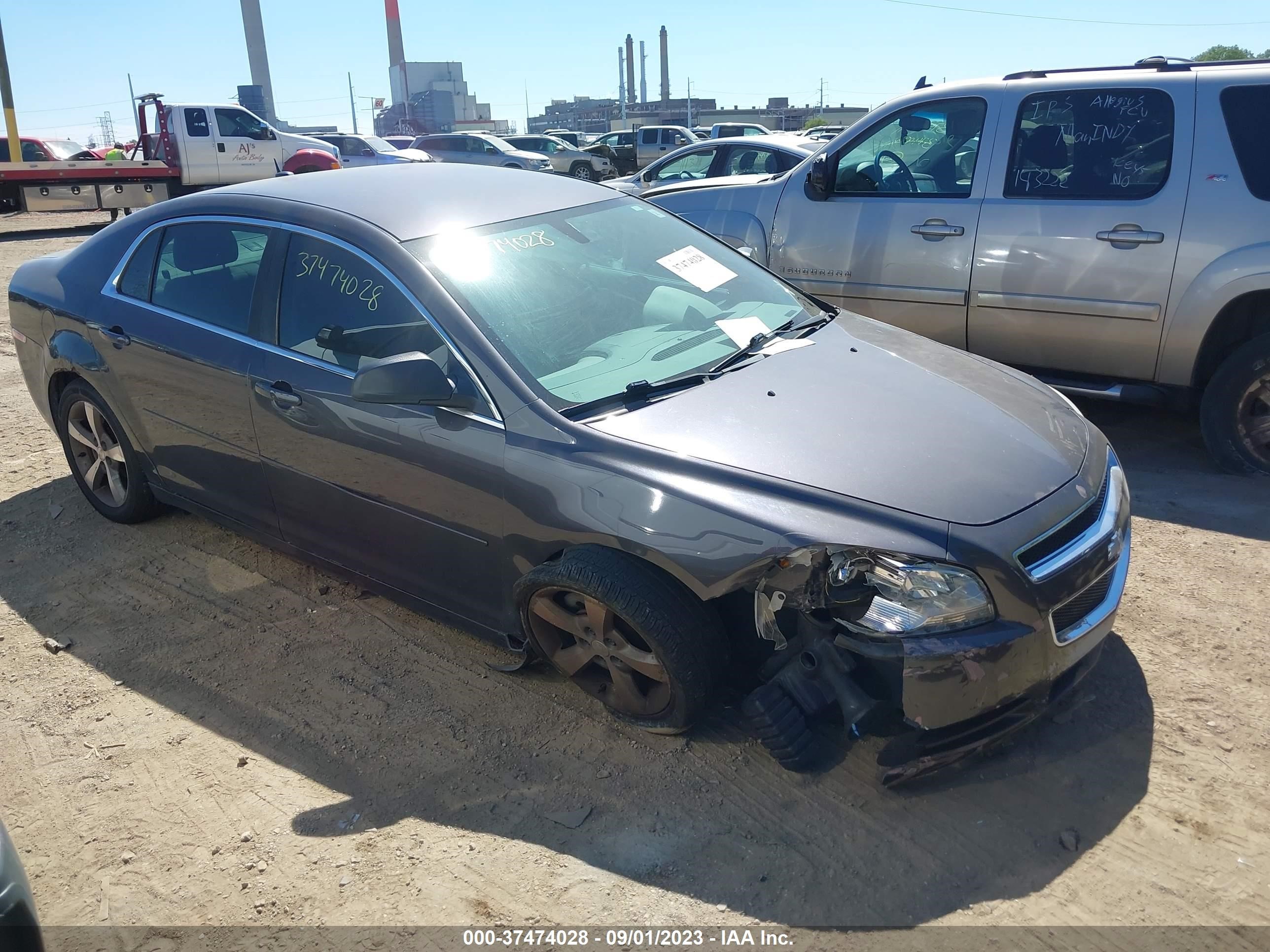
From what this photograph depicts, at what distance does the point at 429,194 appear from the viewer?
3805 millimetres

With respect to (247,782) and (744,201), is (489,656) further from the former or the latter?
(744,201)

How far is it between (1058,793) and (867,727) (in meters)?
0.59

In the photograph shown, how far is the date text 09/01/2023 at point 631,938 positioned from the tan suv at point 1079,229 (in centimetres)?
374

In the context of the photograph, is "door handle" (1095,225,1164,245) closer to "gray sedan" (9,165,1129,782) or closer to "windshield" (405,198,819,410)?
"gray sedan" (9,165,1129,782)

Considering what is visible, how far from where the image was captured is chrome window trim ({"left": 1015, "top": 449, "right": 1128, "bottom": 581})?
8.88 ft

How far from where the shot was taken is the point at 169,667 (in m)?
3.77

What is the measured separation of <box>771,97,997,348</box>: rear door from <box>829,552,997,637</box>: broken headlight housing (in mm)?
3334

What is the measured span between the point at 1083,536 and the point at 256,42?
71864mm

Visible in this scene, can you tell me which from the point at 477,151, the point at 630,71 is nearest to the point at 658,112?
the point at 630,71

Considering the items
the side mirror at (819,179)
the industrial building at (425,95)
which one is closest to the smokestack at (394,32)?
the industrial building at (425,95)

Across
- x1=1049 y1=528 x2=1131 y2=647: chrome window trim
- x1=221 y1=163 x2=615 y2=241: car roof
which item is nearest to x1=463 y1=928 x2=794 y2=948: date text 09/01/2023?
x1=1049 y1=528 x2=1131 y2=647: chrome window trim

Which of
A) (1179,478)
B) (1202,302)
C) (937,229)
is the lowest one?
(1179,478)

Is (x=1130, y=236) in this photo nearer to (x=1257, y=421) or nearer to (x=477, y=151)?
(x=1257, y=421)

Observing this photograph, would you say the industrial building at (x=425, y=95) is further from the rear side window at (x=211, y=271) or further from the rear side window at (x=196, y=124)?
the rear side window at (x=211, y=271)
